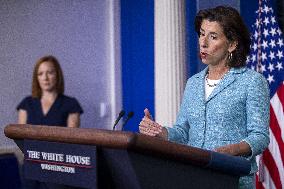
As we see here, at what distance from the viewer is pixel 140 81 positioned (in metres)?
5.15

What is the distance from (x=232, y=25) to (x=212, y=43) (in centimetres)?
10

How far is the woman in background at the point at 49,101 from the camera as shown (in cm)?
420

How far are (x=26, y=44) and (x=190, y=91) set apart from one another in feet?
11.4

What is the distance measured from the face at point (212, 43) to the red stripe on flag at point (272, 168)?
6.46ft

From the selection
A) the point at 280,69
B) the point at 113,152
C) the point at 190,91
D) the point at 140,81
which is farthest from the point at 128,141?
the point at 140,81

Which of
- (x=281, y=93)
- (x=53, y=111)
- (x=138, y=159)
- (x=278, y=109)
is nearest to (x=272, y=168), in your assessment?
(x=278, y=109)

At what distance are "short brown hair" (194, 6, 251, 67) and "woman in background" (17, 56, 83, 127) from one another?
2581 millimetres

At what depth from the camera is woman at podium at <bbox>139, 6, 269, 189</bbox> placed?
1.58 metres

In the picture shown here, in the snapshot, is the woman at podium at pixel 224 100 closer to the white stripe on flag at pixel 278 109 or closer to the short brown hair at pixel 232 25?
the short brown hair at pixel 232 25

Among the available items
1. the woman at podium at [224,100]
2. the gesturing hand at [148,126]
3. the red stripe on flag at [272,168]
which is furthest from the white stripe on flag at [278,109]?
the gesturing hand at [148,126]

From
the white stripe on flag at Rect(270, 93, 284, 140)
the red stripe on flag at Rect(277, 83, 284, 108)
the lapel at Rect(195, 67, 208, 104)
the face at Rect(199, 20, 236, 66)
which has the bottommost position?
the white stripe on flag at Rect(270, 93, 284, 140)

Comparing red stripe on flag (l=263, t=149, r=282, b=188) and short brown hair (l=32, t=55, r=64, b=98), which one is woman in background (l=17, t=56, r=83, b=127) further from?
red stripe on flag (l=263, t=149, r=282, b=188)

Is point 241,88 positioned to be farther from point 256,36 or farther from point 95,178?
point 256,36

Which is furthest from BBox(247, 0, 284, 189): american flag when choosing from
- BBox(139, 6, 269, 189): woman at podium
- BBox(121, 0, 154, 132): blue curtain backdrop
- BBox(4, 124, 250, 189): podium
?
BBox(4, 124, 250, 189): podium
